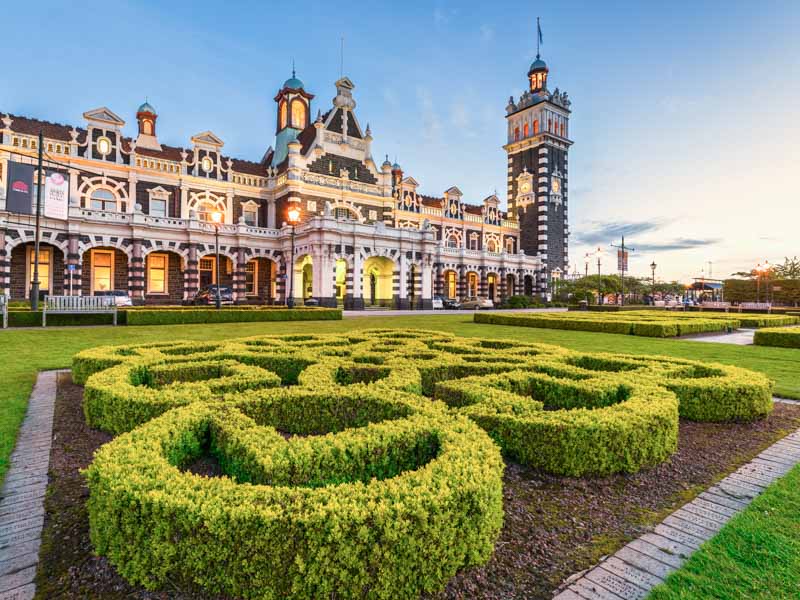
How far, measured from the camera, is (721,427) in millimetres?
5320

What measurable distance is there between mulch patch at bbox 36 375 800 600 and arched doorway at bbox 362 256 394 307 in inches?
1292

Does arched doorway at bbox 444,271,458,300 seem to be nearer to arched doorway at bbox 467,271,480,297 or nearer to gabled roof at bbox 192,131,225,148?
arched doorway at bbox 467,271,480,297

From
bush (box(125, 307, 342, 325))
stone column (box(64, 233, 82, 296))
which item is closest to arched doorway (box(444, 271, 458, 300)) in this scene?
bush (box(125, 307, 342, 325))

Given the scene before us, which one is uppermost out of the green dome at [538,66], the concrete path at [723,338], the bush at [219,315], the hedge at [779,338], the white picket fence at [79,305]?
the green dome at [538,66]

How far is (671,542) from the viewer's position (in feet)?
9.44

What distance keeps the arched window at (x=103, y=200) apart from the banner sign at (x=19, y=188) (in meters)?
13.5

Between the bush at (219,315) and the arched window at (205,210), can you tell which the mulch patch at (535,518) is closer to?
the bush at (219,315)

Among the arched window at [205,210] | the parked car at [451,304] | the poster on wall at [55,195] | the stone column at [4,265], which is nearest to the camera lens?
the poster on wall at [55,195]

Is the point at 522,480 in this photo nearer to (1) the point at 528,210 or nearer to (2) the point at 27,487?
(2) the point at 27,487

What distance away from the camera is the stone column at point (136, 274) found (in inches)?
1186

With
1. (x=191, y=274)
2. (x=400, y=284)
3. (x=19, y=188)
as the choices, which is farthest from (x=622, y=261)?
(x=19, y=188)

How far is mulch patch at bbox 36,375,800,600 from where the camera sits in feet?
7.97

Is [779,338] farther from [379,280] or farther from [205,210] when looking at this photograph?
[205,210]

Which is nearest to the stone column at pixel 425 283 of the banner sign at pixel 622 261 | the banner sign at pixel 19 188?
the banner sign at pixel 622 261
